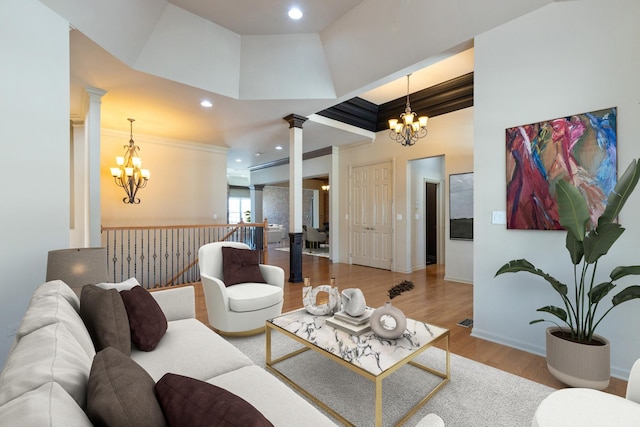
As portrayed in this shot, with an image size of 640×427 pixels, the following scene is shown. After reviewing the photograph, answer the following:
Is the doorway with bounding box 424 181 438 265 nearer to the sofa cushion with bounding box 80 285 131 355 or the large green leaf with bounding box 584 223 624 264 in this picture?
the large green leaf with bounding box 584 223 624 264

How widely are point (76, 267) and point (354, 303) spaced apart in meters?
2.02

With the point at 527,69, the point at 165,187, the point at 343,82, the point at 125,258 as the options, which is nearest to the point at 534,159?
the point at 527,69

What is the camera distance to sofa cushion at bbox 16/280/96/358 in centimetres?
103

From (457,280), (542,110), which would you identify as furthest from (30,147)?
(457,280)

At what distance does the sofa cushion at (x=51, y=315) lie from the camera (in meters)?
1.03

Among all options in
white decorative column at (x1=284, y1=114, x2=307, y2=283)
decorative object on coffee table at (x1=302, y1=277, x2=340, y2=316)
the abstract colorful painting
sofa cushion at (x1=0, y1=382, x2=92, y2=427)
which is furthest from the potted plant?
white decorative column at (x1=284, y1=114, x2=307, y2=283)

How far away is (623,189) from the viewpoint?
1.86m

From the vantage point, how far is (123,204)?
6.02 meters

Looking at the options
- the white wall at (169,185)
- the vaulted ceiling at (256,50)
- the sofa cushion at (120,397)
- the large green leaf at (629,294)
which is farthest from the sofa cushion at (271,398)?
the white wall at (169,185)

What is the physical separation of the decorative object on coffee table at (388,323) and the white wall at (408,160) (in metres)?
3.85

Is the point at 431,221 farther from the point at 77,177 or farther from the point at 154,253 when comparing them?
the point at 77,177

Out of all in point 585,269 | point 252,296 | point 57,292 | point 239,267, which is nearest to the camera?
point 57,292

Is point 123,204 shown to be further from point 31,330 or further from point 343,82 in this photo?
point 31,330

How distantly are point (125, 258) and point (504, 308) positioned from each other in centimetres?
664
